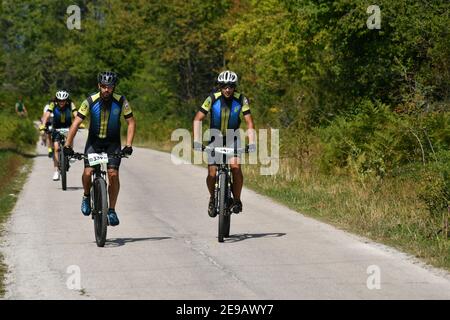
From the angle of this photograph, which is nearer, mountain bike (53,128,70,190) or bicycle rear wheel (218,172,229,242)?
bicycle rear wheel (218,172,229,242)

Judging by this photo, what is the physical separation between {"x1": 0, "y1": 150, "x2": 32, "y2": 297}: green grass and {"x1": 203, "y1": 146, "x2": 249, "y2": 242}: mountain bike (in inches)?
110

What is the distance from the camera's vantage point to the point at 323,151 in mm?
20953

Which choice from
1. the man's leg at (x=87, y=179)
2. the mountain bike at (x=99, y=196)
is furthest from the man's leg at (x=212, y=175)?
the man's leg at (x=87, y=179)

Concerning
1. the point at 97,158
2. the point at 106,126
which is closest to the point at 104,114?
the point at 106,126

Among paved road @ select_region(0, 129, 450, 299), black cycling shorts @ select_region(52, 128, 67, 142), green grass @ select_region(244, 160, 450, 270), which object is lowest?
paved road @ select_region(0, 129, 450, 299)

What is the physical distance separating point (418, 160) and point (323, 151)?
3.71 metres

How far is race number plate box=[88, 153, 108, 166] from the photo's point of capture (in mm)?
11852

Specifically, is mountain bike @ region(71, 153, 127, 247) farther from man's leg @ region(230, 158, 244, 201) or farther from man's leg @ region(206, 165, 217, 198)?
man's leg @ region(230, 158, 244, 201)

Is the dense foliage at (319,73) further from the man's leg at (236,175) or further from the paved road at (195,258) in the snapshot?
the man's leg at (236,175)

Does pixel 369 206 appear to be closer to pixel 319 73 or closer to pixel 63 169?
pixel 63 169

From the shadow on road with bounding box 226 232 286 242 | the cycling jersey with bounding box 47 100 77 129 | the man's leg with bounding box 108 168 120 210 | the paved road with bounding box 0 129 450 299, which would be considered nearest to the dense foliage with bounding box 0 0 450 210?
the shadow on road with bounding box 226 232 286 242
